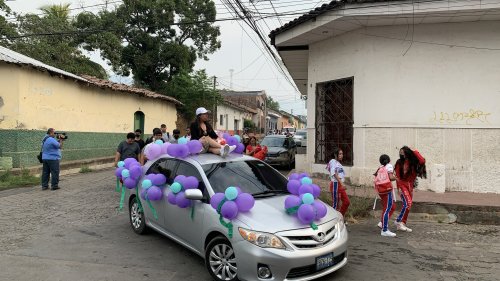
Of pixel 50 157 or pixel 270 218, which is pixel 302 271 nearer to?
pixel 270 218

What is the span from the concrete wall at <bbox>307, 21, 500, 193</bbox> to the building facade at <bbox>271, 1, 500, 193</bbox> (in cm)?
2

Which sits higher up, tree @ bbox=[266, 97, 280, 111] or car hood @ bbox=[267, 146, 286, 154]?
tree @ bbox=[266, 97, 280, 111]

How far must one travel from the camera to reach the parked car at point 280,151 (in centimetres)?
1619

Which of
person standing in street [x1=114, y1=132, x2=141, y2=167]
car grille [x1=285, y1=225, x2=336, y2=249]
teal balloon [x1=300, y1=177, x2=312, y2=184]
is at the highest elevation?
person standing in street [x1=114, y1=132, x2=141, y2=167]

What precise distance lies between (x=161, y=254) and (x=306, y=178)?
234cm

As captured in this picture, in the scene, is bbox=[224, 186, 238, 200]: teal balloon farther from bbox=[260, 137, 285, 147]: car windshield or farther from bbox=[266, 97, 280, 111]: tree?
bbox=[266, 97, 280, 111]: tree

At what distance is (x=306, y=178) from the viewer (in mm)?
5164

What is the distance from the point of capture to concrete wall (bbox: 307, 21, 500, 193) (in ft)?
27.7

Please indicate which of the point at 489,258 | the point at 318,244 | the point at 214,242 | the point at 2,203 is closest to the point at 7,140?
the point at 2,203

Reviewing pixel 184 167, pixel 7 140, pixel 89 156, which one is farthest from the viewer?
pixel 89 156

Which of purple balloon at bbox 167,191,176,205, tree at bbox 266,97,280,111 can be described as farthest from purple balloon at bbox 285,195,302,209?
tree at bbox 266,97,280,111

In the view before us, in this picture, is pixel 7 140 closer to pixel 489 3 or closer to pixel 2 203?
pixel 2 203

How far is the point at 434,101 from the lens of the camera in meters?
8.71

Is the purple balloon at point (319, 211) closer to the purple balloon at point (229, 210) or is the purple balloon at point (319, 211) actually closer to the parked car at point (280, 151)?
the purple balloon at point (229, 210)
